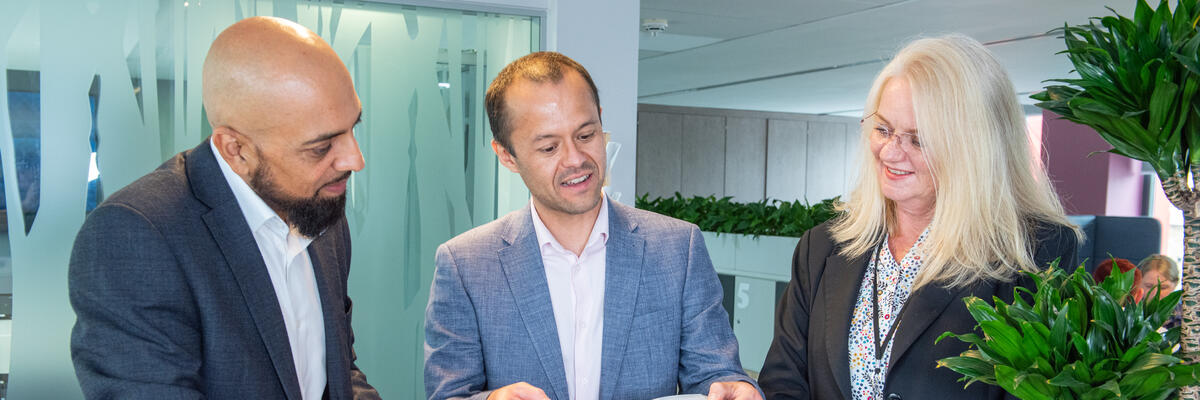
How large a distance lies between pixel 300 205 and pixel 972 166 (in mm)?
1192

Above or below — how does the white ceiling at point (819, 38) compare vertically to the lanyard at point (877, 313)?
above

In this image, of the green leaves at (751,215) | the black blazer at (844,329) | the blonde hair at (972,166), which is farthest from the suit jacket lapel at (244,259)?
the green leaves at (751,215)

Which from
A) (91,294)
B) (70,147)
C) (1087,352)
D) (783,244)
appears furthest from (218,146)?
(783,244)

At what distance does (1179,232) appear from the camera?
12.2m

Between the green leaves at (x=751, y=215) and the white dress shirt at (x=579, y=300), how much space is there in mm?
4214

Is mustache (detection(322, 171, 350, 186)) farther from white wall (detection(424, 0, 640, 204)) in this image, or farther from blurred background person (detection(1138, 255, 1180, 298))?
blurred background person (detection(1138, 255, 1180, 298))

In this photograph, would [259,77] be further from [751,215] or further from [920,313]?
[751,215]

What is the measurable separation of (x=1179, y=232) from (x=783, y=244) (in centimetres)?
968

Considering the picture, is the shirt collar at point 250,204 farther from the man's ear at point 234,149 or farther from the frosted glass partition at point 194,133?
the frosted glass partition at point 194,133

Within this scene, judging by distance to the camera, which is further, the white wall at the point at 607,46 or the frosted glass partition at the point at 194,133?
the white wall at the point at 607,46

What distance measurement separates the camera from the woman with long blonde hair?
154 centimetres

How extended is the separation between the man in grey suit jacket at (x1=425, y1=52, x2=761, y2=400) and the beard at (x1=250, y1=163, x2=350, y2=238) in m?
0.22

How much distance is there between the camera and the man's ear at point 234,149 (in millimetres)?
1337

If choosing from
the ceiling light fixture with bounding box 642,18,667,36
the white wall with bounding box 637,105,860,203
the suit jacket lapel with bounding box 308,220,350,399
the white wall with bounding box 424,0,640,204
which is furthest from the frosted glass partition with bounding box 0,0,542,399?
the white wall with bounding box 637,105,860,203
